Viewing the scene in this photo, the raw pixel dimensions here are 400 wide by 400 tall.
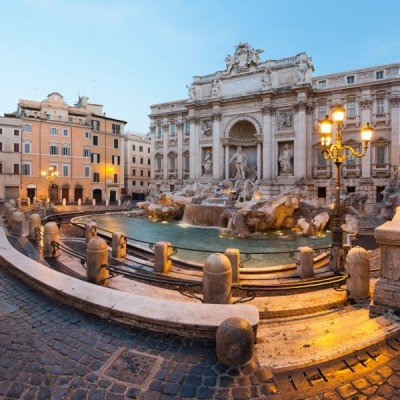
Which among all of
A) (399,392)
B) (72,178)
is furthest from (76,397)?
(72,178)

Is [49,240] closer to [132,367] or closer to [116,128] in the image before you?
[132,367]

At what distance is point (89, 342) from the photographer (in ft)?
11.5

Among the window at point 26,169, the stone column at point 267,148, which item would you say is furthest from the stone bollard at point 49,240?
the window at point 26,169

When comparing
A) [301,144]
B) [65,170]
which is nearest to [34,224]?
[301,144]

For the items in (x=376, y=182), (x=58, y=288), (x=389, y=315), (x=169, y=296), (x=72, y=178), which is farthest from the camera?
(x=72, y=178)

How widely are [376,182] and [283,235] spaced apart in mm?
16080

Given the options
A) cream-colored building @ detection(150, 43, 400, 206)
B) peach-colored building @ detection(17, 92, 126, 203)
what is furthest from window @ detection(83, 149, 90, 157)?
cream-colored building @ detection(150, 43, 400, 206)

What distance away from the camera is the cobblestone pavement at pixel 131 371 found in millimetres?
2664

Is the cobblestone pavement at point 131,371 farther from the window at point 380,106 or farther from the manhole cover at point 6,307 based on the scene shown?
the window at point 380,106

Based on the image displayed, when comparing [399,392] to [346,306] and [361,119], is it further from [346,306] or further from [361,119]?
[361,119]

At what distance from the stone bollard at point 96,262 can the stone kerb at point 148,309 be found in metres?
1.17

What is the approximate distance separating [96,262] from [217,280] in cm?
314

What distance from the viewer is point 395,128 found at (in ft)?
84.3

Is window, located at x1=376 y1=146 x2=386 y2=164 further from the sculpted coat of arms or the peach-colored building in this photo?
the peach-colored building
